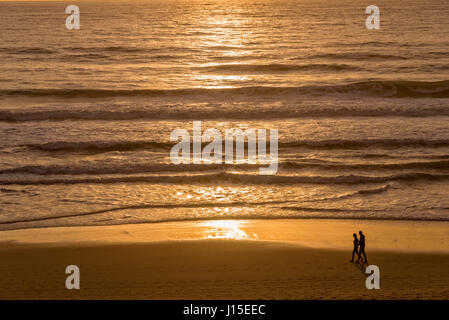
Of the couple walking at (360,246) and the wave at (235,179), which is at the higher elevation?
the wave at (235,179)

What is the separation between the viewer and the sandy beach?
9805 mm

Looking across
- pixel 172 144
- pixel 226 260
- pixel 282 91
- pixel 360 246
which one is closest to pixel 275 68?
pixel 282 91

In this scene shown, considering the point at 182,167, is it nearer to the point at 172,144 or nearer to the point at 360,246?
the point at 172,144

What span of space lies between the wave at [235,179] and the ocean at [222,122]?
2.2 inches

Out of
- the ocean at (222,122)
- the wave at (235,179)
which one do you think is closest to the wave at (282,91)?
the ocean at (222,122)

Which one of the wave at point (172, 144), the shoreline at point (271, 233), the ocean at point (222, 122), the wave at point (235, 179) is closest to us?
the shoreline at point (271, 233)

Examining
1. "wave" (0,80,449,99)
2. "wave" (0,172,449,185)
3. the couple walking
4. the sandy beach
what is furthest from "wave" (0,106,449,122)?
the couple walking

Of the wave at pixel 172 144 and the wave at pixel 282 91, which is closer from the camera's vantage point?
the wave at pixel 172 144

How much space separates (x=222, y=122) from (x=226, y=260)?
13.3 metres

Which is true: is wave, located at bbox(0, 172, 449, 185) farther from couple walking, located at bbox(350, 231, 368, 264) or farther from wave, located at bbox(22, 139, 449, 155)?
couple walking, located at bbox(350, 231, 368, 264)

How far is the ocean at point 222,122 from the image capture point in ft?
49.4

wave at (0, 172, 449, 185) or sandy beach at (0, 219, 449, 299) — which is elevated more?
wave at (0, 172, 449, 185)

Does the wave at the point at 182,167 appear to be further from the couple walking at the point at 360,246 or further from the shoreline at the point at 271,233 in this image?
the couple walking at the point at 360,246

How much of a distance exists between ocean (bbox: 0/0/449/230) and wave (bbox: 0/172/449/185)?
6 centimetres
